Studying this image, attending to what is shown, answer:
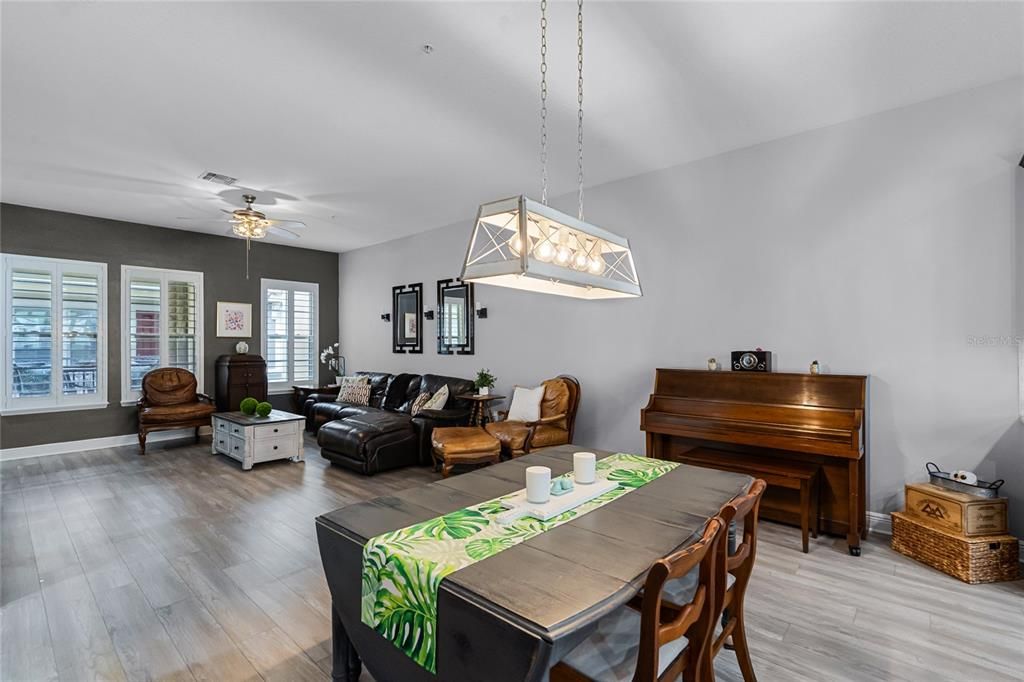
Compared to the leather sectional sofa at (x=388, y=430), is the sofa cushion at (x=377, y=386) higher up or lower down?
higher up

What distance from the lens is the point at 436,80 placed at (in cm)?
293

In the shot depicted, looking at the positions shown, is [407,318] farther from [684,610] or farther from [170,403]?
[684,610]

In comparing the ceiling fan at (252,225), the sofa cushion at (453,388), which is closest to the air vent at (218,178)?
the ceiling fan at (252,225)

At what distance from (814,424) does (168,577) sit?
166 inches

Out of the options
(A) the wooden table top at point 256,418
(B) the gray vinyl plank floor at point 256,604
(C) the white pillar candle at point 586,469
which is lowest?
(B) the gray vinyl plank floor at point 256,604

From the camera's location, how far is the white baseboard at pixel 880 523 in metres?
3.36

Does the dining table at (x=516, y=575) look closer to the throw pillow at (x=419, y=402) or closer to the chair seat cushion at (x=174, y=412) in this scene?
the throw pillow at (x=419, y=402)

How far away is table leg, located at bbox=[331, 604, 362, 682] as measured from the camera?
1823 millimetres

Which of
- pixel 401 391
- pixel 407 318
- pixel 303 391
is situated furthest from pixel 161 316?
pixel 401 391

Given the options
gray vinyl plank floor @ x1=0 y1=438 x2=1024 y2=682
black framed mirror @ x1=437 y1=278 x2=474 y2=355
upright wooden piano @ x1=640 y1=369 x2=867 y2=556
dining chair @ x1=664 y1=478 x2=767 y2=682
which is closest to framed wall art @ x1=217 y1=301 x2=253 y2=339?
black framed mirror @ x1=437 y1=278 x2=474 y2=355

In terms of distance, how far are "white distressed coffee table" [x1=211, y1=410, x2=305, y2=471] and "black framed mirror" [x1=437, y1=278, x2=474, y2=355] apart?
2083 mm

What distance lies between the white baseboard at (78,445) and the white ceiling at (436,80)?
3.22 meters

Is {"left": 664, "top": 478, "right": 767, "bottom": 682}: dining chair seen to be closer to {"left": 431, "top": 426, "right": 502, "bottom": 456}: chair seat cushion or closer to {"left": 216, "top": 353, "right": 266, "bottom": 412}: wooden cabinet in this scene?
{"left": 431, "top": 426, "right": 502, "bottom": 456}: chair seat cushion

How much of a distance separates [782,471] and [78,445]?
779 cm
